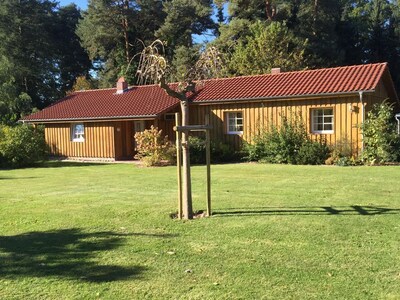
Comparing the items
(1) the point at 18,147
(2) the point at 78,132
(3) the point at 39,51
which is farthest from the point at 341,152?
(3) the point at 39,51

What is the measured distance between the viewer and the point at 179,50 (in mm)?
37875

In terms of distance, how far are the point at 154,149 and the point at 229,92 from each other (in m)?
5.52

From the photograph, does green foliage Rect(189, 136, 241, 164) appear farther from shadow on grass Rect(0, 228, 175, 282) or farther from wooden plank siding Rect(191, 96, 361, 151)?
shadow on grass Rect(0, 228, 175, 282)

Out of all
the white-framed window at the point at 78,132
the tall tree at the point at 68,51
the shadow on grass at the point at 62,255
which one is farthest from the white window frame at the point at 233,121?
the tall tree at the point at 68,51

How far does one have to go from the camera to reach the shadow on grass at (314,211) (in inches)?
312

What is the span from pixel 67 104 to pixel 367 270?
26.3 m

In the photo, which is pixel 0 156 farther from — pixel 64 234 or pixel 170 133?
pixel 64 234

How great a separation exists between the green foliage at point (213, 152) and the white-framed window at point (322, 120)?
3954 millimetres

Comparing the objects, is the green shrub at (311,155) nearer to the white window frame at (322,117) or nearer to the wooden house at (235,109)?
the wooden house at (235,109)

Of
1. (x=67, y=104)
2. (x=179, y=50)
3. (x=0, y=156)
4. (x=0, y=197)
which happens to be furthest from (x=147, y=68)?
(x=179, y=50)

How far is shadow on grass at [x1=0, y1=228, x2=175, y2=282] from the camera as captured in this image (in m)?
5.11

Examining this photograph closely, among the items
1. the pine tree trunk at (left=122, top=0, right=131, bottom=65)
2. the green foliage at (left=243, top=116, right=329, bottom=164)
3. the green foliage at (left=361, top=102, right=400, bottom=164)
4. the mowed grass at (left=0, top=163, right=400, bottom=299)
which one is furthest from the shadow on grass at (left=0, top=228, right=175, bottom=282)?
the pine tree trunk at (left=122, top=0, right=131, bottom=65)

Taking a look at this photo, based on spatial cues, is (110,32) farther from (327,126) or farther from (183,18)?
(327,126)

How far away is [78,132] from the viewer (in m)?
25.8
